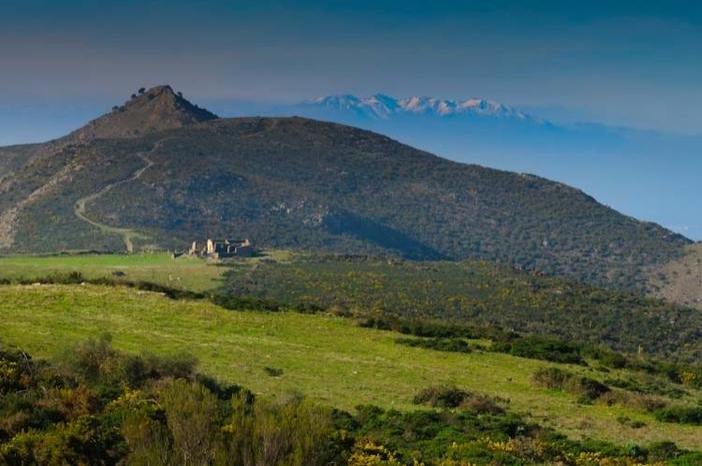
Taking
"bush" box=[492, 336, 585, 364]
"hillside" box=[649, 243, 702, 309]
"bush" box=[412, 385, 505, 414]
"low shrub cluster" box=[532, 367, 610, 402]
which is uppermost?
"hillside" box=[649, 243, 702, 309]

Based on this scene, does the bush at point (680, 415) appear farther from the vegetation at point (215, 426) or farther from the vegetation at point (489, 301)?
the vegetation at point (489, 301)

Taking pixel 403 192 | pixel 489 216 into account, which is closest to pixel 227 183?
pixel 403 192

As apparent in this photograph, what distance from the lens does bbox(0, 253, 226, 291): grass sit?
217 ft

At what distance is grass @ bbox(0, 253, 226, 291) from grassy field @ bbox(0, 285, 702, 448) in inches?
956

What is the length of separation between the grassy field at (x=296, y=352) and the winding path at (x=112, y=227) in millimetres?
67019

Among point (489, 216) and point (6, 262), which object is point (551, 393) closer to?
point (6, 262)

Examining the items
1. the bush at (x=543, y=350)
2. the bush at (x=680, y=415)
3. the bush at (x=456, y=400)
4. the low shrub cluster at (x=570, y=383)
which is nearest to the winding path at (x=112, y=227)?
the bush at (x=543, y=350)

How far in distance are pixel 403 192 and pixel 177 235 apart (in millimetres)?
59090

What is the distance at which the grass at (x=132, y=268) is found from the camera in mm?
66125

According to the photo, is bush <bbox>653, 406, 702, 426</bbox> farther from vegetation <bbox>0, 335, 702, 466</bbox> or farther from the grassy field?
vegetation <bbox>0, 335, 702, 466</bbox>

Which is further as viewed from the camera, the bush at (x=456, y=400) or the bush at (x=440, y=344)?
the bush at (x=440, y=344)

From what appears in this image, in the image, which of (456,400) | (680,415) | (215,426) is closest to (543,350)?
(680,415)

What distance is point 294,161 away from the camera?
16938cm

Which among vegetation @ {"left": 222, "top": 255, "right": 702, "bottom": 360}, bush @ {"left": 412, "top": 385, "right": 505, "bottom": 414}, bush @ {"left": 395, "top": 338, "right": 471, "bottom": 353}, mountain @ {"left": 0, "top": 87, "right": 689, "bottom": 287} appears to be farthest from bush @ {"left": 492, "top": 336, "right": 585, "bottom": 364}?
mountain @ {"left": 0, "top": 87, "right": 689, "bottom": 287}
